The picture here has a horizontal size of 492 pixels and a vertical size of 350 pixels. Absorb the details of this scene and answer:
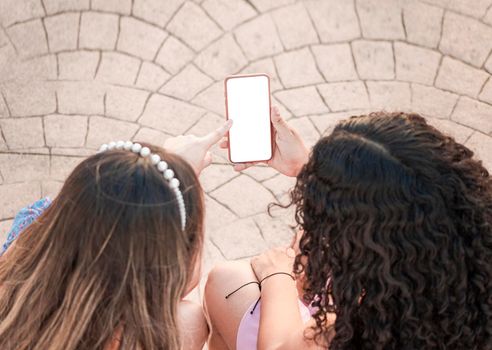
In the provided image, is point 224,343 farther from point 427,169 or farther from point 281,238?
point 427,169

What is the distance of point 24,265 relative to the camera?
1.54 meters

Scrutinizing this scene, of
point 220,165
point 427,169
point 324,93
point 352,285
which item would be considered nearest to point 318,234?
point 352,285

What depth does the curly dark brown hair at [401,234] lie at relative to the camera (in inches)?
64.3

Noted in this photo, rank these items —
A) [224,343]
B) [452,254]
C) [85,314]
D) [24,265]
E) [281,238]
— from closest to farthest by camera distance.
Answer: [85,314] < [24,265] < [452,254] < [224,343] < [281,238]

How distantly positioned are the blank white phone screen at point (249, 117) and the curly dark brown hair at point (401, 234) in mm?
508

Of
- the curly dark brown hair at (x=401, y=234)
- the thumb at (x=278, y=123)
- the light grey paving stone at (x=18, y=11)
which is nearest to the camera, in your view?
the curly dark brown hair at (x=401, y=234)

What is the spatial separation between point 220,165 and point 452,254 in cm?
169

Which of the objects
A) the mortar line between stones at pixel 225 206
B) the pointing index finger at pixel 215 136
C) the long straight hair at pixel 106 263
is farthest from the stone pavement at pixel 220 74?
the long straight hair at pixel 106 263

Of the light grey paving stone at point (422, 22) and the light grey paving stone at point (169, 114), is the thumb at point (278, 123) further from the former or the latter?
the light grey paving stone at point (422, 22)

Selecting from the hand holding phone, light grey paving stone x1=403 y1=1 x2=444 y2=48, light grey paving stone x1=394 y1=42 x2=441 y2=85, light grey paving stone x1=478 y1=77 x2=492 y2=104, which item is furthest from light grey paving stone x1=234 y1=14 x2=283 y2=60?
the hand holding phone

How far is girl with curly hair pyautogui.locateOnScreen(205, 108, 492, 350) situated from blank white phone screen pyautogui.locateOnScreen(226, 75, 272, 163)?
47cm

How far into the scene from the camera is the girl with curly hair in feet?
5.36

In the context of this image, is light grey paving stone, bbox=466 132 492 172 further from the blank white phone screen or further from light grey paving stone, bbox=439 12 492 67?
the blank white phone screen

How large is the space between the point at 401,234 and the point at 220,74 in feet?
6.49
